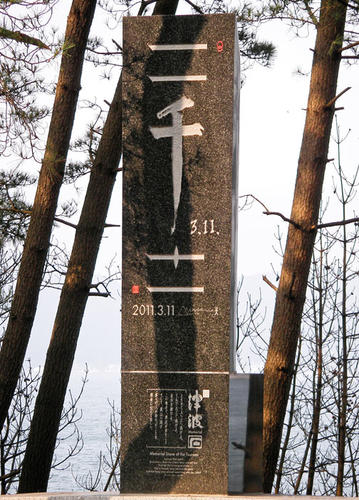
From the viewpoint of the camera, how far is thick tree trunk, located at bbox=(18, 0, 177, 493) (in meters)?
5.55

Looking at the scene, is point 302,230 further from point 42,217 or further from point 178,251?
point 42,217

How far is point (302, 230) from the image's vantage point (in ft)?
17.2

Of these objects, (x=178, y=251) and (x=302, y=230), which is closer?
(x=178, y=251)

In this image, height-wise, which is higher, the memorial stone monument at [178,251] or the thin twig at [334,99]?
the thin twig at [334,99]

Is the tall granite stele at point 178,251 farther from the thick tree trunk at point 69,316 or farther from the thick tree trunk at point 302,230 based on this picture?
the thick tree trunk at point 69,316

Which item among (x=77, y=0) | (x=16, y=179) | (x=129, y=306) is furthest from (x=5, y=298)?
(x=129, y=306)

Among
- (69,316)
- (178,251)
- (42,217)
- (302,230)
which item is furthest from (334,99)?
(69,316)

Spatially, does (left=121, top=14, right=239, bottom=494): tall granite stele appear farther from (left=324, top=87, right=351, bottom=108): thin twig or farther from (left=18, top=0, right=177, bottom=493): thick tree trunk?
(left=18, top=0, right=177, bottom=493): thick tree trunk

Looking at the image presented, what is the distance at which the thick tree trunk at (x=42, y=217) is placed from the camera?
18.2ft

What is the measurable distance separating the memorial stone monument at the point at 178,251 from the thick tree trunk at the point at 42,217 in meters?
1.40

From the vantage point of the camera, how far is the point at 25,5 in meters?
3.78

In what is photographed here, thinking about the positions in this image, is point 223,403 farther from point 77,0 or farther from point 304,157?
point 77,0

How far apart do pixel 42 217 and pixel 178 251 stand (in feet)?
5.80

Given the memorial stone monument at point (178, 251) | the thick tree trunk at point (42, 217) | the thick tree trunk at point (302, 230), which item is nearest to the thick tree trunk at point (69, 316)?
the thick tree trunk at point (42, 217)
